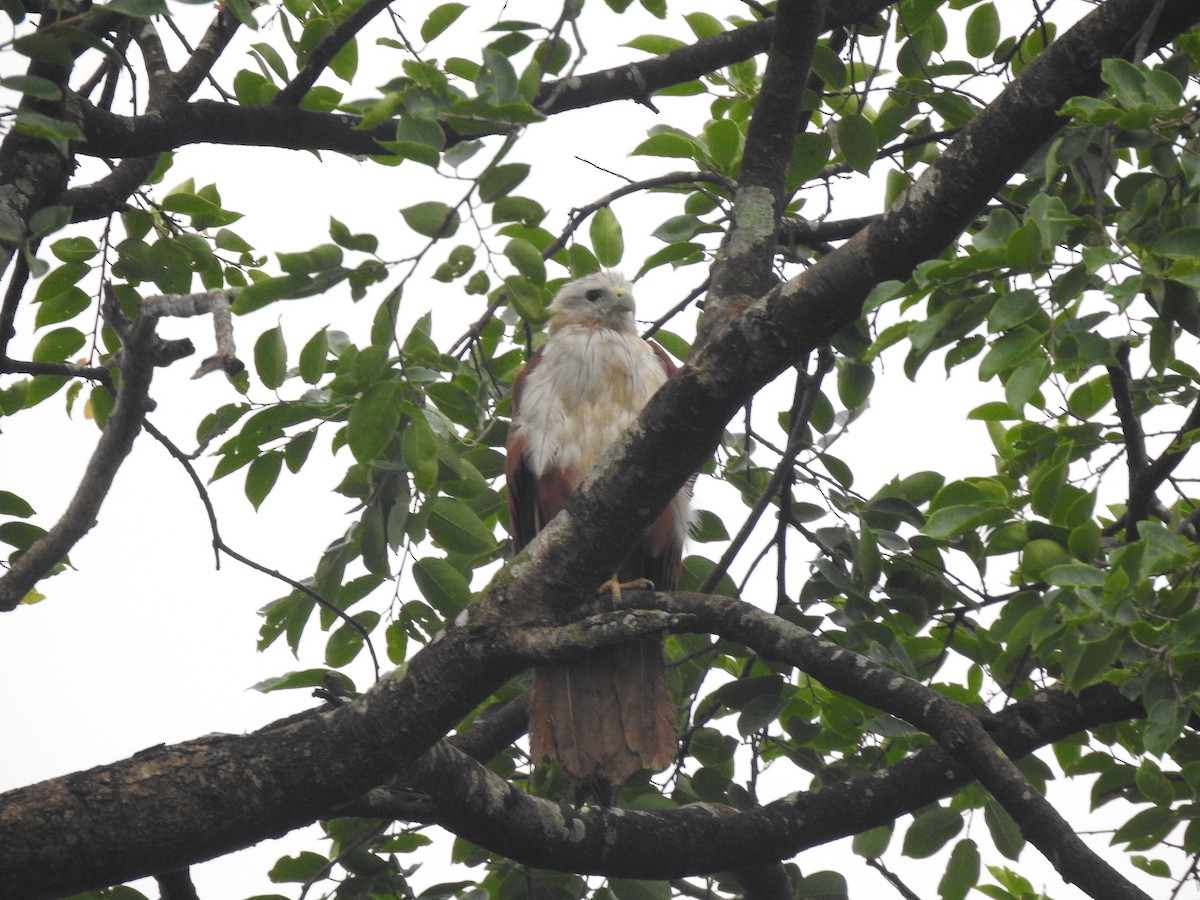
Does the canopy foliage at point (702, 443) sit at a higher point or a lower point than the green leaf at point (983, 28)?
lower

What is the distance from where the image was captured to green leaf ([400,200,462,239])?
8.18 feet

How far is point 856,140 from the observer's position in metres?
3.12

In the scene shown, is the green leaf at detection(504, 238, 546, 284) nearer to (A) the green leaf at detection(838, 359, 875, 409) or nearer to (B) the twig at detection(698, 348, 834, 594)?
(B) the twig at detection(698, 348, 834, 594)

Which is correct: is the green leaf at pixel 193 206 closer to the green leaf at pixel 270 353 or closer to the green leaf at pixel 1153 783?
the green leaf at pixel 270 353

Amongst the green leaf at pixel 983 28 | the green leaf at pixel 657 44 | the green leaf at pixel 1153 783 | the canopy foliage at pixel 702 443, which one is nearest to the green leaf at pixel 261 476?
the canopy foliage at pixel 702 443

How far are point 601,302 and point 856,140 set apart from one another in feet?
7.81

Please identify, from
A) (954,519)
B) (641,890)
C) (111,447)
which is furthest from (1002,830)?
(111,447)

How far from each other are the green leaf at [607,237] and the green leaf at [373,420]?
1.28 metres

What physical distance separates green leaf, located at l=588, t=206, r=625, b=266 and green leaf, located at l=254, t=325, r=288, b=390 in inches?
49.7

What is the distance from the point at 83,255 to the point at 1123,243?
2.88 metres

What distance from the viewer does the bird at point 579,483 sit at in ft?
12.5

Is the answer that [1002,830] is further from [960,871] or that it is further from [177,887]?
[177,887]

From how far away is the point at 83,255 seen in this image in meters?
3.58

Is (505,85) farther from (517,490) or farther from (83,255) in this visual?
(517,490)
